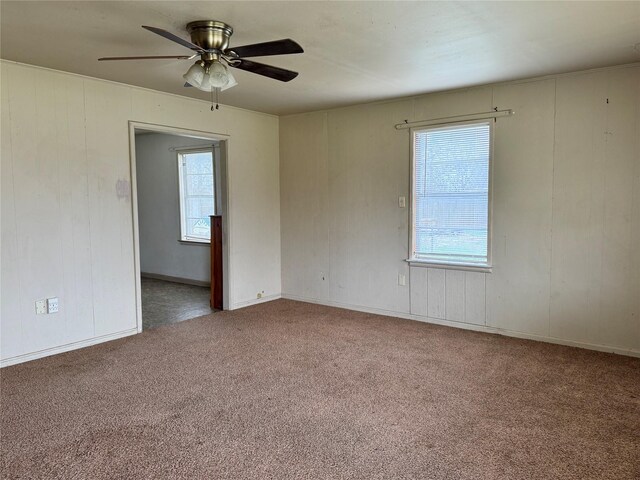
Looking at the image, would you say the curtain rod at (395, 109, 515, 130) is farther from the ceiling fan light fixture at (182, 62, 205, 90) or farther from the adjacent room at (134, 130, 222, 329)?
the adjacent room at (134, 130, 222, 329)

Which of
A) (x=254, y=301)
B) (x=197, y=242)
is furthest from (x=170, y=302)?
(x=197, y=242)

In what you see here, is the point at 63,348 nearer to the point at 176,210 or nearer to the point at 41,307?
the point at 41,307

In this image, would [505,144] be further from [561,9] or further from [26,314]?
[26,314]

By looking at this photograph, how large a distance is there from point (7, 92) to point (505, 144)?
168 inches

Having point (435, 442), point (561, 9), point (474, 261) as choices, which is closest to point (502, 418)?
point (435, 442)

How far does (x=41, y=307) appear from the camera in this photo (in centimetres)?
385

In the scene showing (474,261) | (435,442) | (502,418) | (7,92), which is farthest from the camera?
(474,261)

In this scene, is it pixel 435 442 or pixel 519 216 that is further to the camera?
pixel 519 216

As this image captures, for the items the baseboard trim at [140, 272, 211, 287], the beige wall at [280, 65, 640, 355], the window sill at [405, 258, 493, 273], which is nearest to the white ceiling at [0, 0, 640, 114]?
the beige wall at [280, 65, 640, 355]

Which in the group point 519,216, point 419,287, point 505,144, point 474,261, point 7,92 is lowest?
point 419,287

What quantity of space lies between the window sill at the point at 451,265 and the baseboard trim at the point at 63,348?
2.96 meters

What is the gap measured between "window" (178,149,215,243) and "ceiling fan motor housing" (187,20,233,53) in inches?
163

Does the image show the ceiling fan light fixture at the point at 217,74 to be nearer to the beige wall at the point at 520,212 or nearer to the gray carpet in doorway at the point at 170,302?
the beige wall at the point at 520,212

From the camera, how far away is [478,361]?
12.2 ft
